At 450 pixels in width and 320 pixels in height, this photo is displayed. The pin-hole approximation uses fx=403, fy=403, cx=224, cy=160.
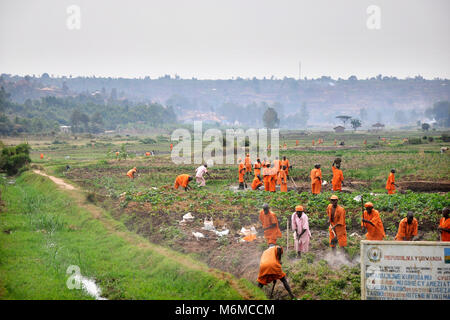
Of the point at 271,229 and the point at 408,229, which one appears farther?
the point at 271,229

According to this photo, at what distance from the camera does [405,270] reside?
6.21 meters

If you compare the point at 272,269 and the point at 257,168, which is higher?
the point at 257,168

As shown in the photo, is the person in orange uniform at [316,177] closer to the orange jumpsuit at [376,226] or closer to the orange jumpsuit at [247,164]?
the orange jumpsuit at [376,226]

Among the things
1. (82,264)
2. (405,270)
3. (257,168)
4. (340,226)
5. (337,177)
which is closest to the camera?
(405,270)

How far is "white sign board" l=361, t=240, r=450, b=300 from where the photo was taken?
20.1 ft

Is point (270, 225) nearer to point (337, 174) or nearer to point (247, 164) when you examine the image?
point (337, 174)

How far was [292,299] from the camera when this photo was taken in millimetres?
7699

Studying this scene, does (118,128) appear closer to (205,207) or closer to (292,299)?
(205,207)

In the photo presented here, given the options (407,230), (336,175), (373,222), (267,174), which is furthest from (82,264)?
(336,175)

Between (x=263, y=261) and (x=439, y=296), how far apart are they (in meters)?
2.99

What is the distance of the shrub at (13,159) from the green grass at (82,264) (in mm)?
13692

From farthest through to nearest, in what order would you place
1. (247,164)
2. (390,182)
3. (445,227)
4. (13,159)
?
(13,159) < (247,164) < (390,182) < (445,227)

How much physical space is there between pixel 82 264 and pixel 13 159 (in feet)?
69.2

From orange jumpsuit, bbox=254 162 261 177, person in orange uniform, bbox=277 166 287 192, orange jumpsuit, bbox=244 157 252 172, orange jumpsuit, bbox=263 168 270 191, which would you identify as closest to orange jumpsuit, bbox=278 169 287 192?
person in orange uniform, bbox=277 166 287 192
